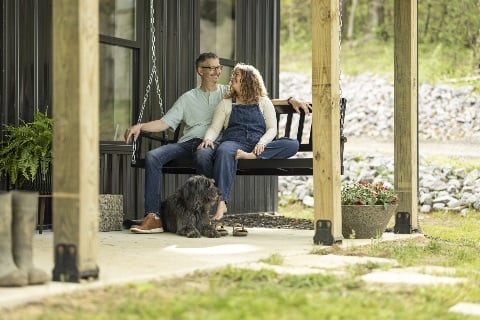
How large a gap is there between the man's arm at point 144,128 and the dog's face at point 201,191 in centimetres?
62

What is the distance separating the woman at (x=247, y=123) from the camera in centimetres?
651

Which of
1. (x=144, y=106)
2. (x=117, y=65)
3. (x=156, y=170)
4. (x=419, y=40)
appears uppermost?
(x=419, y=40)

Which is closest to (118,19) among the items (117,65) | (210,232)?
(117,65)

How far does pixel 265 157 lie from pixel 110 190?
132 centimetres

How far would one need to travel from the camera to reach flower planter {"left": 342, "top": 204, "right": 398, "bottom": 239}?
6055 millimetres

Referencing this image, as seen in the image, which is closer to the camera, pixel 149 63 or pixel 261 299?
pixel 261 299

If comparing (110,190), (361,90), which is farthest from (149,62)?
(361,90)

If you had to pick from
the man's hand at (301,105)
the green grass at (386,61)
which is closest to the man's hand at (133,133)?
the man's hand at (301,105)

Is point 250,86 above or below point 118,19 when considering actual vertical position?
below

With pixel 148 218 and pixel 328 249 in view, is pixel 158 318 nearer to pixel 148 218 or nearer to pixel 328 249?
pixel 328 249

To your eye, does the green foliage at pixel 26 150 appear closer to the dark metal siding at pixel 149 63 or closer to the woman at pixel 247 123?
the dark metal siding at pixel 149 63

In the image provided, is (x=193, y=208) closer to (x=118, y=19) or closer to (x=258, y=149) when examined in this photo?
(x=258, y=149)

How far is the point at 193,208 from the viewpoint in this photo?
616 cm

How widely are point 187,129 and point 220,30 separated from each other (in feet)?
6.16
